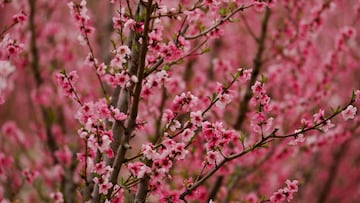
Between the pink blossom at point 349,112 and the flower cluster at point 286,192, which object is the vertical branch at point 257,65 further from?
the flower cluster at point 286,192

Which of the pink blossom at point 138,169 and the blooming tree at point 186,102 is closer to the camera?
the pink blossom at point 138,169

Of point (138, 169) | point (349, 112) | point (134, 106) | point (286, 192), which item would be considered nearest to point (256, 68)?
point (349, 112)

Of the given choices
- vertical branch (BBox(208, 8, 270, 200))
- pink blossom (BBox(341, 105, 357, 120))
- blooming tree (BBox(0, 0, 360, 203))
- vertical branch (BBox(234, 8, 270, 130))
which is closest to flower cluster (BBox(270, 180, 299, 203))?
blooming tree (BBox(0, 0, 360, 203))

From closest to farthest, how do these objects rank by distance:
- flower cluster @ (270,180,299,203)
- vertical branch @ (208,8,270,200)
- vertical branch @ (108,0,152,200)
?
vertical branch @ (108,0,152,200), flower cluster @ (270,180,299,203), vertical branch @ (208,8,270,200)

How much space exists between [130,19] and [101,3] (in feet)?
34.4

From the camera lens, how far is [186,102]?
3.62 metres

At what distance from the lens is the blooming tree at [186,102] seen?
3506 mm

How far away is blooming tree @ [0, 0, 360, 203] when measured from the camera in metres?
3.51

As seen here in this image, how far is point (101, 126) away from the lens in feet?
11.3

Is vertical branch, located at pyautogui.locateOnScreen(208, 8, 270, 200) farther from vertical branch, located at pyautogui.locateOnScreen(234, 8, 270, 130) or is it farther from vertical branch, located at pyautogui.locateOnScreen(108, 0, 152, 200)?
vertical branch, located at pyautogui.locateOnScreen(108, 0, 152, 200)

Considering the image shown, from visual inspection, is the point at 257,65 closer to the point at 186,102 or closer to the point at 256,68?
the point at 256,68

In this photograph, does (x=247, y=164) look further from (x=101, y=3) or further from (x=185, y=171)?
(x=101, y=3)

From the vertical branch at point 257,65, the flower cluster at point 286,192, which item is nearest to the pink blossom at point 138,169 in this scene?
the flower cluster at point 286,192

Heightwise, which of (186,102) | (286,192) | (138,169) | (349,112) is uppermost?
(186,102)
